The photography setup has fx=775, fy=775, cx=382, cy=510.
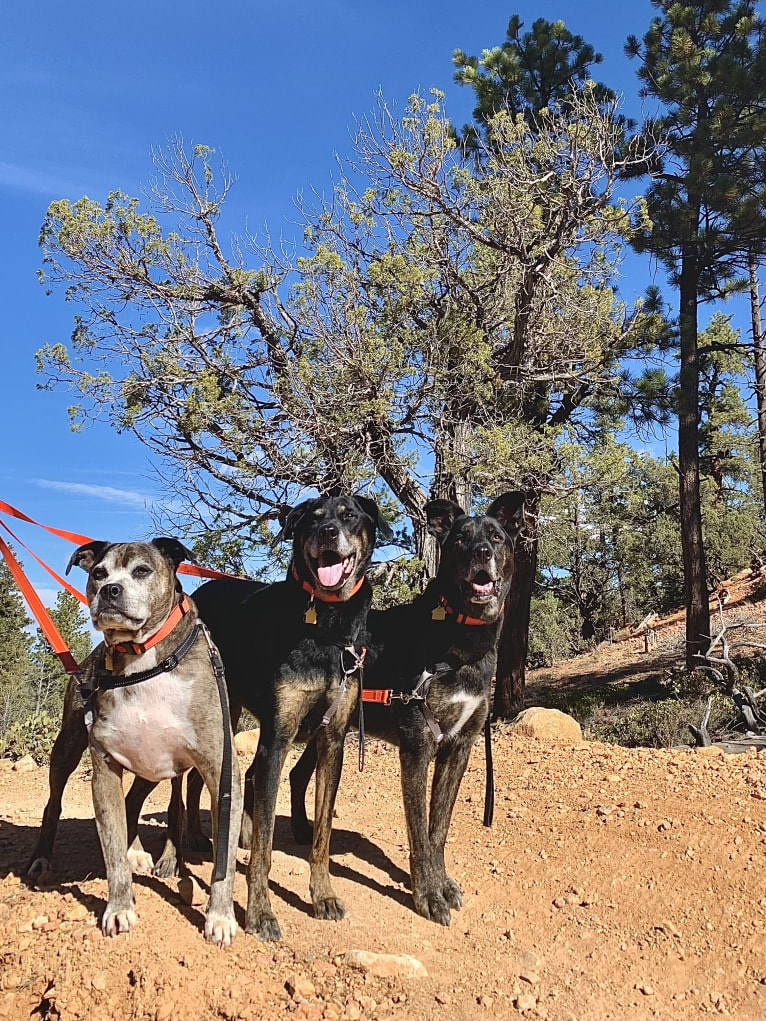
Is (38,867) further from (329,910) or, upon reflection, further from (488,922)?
(488,922)

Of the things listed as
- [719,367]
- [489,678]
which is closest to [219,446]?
[489,678]

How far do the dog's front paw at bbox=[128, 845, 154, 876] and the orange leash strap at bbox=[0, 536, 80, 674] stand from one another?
4.05 feet

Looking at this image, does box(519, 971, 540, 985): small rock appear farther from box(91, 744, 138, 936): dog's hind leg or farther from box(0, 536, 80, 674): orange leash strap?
box(0, 536, 80, 674): orange leash strap

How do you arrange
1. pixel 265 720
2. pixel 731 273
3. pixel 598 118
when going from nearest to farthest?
pixel 265 720, pixel 598 118, pixel 731 273

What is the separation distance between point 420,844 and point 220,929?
1.26 metres

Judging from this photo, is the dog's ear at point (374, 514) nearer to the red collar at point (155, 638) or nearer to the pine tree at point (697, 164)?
the red collar at point (155, 638)

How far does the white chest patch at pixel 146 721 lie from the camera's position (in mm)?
3725

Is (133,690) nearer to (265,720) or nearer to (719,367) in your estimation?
(265,720)

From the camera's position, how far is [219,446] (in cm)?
1198

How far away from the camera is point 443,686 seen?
4.53 metres

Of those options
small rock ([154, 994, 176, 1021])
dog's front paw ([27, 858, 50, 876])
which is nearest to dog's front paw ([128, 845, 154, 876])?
dog's front paw ([27, 858, 50, 876])

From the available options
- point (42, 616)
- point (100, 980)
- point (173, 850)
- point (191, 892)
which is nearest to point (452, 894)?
point (191, 892)

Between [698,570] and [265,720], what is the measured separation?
532 inches

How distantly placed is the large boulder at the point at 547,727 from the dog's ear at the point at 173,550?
627 centimetres
